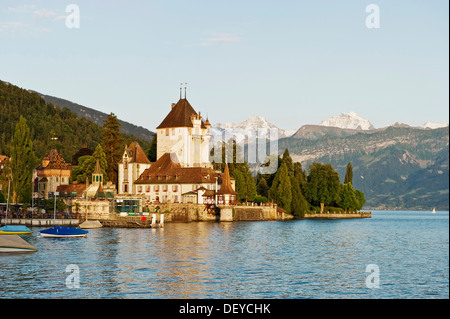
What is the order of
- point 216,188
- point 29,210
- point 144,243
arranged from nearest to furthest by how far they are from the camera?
1. point 144,243
2. point 29,210
3. point 216,188

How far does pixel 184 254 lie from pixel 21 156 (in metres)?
59.3

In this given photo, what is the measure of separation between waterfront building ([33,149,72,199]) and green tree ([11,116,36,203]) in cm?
2194

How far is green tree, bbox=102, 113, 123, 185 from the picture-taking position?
136750 mm

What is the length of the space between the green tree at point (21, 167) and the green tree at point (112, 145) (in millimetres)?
28205

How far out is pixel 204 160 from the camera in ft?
460

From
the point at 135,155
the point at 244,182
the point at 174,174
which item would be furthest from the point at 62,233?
the point at 244,182

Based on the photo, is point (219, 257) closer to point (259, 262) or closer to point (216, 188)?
point (259, 262)

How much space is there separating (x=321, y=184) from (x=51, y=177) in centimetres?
6431

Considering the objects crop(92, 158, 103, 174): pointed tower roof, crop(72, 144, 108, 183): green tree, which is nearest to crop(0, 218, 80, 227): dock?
crop(92, 158, 103, 174): pointed tower roof

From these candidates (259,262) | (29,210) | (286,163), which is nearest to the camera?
(259,262)

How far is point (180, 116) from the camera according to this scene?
465 feet

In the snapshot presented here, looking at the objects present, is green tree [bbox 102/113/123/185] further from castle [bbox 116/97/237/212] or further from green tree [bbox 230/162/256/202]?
green tree [bbox 230/162/256/202]

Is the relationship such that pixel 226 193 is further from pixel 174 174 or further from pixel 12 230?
pixel 12 230
